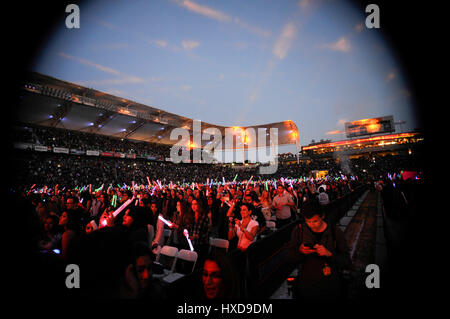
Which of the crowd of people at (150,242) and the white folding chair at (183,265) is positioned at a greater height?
the crowd of people at (150,242)

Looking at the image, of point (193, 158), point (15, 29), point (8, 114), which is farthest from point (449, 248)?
point (193, 158)

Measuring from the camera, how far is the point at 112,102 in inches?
1298

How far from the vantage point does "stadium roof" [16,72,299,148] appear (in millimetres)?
25469

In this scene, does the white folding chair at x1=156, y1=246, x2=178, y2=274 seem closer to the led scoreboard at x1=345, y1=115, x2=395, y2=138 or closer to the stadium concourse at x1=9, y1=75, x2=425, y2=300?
the stadium concourse at x1=9, y1=75, x2=425, y2=300

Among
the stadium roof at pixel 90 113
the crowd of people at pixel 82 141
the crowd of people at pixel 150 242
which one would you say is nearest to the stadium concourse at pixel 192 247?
the crowd of people at pixel 150 242

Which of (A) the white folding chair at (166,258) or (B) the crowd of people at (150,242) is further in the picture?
(A) the white folding chair at (166,258)

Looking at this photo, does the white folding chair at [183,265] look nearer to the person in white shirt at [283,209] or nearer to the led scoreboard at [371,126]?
the person in white shirt at [283,209]

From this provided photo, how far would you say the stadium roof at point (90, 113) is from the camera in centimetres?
2547

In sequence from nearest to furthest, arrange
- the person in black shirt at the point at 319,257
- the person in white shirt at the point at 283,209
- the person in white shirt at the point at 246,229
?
1. the person in black shirt at the point at 319,257
2. the person in white shirt at the point at 246,229
3. the person in white shirt at the point at 283,209

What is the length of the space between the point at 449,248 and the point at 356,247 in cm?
317

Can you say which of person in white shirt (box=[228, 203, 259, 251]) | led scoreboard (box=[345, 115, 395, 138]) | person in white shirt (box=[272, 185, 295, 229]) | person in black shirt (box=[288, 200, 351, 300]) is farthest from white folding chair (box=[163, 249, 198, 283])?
led scoreboard (box=[345, 115, 395, 138])

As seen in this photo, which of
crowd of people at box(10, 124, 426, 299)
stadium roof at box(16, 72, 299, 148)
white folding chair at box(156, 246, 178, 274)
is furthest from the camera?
stadium roof at box(16, 72, 299, 148)

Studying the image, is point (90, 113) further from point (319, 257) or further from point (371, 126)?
point (371, 126)
